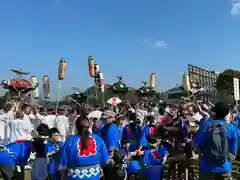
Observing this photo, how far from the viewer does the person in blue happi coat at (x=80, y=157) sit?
3.60 meters

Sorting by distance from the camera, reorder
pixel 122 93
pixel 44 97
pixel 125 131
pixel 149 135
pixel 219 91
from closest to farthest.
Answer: pixel 149 135 < pixel 125 131 < pixel 44 97 < pixel 122 93 < pixel 219 91

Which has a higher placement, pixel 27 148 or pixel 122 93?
pixel 122 93

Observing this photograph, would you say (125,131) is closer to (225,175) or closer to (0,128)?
(225,175)

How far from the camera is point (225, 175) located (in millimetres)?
3893

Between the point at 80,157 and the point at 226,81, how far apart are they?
41790 mm

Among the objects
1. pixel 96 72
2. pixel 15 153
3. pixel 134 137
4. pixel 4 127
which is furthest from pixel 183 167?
pixel 96 72

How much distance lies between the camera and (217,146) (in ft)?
12.6

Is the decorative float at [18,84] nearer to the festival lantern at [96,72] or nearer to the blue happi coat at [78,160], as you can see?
the festival lantern at [96,72]

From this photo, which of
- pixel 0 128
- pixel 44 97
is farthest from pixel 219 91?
pixel 0 128

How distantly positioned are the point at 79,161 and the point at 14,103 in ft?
16.5

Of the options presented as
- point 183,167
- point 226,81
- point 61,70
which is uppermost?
point 226,81

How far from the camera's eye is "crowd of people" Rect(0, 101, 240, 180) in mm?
3682

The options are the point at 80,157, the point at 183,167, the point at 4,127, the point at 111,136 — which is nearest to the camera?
the point at 80,157

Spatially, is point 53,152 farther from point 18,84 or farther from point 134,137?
point 18,84
